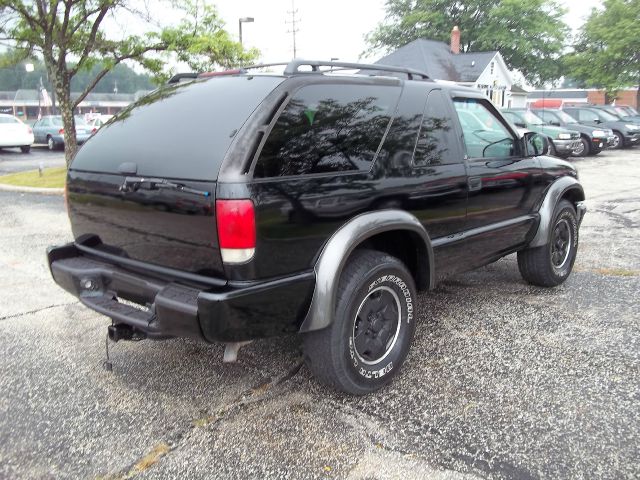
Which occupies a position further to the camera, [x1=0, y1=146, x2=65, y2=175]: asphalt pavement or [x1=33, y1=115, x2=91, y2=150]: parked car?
[x1=33, y1=115, x2=91, y2=150]: parked car

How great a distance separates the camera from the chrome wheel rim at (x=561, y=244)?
5.04 m

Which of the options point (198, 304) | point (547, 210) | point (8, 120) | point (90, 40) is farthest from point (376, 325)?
point (8, 120)

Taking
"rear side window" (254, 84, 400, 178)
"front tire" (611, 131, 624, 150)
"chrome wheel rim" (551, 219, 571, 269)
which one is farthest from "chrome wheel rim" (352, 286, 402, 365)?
"front tire" (611, 131, 624, 150)

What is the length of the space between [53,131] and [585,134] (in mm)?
20854

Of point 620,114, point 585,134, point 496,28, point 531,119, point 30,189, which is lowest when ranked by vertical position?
point 30,189

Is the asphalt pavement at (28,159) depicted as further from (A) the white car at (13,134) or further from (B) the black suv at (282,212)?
(B) the black suv at (282,212)

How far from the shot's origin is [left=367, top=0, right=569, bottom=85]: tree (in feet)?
144

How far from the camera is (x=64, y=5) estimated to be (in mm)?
10461

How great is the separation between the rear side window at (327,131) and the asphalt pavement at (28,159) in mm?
13878

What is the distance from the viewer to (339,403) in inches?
124

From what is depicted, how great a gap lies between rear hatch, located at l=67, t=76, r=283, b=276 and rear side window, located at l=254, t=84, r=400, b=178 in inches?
7.3

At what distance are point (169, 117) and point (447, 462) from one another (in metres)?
2.30

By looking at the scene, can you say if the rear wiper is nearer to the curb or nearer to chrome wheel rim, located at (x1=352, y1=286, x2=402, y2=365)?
chrome wheel rim, located at (x1=352, y1=286, x2=402, y2=365)

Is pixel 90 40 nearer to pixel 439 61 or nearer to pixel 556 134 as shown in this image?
pixel 556 134
